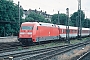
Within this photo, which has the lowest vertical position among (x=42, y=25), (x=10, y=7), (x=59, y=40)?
(x=59, y=40)

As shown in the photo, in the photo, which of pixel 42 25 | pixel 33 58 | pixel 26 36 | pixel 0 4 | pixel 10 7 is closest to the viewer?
pixel 33 58

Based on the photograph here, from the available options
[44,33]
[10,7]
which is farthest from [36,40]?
[10,7]

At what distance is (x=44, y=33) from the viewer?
33.6 meters

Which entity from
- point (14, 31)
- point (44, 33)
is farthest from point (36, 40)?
point (14, 31)

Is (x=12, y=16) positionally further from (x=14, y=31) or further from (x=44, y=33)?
(x=44, y=33)

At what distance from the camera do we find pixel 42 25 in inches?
1294

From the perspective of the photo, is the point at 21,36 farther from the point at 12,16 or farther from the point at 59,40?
the point at 12,16

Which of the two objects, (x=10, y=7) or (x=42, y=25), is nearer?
(x=42, y=25)

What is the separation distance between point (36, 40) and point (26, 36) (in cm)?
136

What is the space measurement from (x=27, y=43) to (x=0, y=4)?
27283mm

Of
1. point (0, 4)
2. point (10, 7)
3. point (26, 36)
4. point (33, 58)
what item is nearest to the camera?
point (33, 58)

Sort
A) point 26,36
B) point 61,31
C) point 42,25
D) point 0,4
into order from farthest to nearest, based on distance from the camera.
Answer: point 0,4, point 61,31, point 42,25, point 26,36

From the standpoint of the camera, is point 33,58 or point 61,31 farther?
point 61,31

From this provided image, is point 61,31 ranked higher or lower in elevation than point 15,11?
lower
